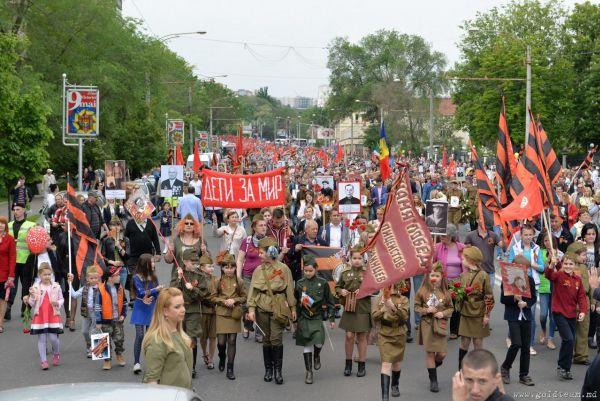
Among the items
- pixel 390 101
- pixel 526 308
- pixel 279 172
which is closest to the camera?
pixel 526 308

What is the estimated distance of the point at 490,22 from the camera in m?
71.9

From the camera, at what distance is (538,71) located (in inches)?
1964

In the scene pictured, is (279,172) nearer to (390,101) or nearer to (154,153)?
(154,153)

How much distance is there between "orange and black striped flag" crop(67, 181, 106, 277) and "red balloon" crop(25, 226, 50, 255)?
0.42 metres

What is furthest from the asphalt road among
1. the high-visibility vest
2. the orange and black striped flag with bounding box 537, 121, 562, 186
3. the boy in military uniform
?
the orange and black striped flag with bounding box 537, 121, 562, 186

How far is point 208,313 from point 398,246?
2471 mm

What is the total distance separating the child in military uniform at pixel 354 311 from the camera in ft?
35.3

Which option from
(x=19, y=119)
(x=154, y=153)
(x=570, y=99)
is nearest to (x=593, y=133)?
(x=570, y=99)

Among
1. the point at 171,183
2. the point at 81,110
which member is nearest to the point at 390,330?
the point at 171,183

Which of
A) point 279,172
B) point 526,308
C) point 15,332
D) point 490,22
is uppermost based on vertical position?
point 490,22

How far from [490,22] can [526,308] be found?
6414 cm

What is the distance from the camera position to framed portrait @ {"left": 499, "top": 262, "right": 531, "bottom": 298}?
10398 millimetres

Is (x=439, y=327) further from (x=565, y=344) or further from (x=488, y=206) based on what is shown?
(x=488, y=206)

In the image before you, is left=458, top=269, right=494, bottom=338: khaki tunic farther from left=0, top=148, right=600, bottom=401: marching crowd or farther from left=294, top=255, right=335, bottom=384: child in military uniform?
left=294, top=255, right=335, bottom=384: child in military uniform
